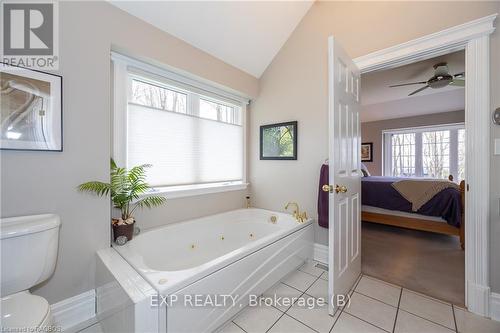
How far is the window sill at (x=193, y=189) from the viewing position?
2.16 m

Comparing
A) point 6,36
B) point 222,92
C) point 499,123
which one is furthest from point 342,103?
point 6,36

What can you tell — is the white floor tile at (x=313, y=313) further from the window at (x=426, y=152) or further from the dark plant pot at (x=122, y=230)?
the window at (x=426, y=152)

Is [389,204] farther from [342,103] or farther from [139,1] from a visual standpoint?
[139,1]

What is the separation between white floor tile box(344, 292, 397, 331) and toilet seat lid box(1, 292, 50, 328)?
73.9 inches

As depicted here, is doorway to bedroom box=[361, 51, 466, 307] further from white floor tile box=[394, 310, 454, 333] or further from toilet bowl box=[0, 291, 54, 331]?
toilet bowl box=[0, 291, 54, 331]

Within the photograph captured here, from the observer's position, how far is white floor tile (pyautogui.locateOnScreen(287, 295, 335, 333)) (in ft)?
4.88

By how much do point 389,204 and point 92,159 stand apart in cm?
388

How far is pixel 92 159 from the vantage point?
160 cm

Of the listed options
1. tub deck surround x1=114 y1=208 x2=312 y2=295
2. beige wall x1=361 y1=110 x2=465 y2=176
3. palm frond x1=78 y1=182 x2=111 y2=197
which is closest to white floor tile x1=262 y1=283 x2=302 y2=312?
tub deck surround x1=114 y1=208 x2=312 y2=295

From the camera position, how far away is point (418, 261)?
2.40 m

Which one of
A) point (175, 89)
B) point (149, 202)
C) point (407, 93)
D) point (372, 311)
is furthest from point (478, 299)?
point (407, 93)

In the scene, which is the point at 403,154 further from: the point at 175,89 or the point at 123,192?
the point at 123,192

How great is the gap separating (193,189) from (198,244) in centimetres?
60

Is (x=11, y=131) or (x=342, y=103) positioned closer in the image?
(x=11, y=131)
